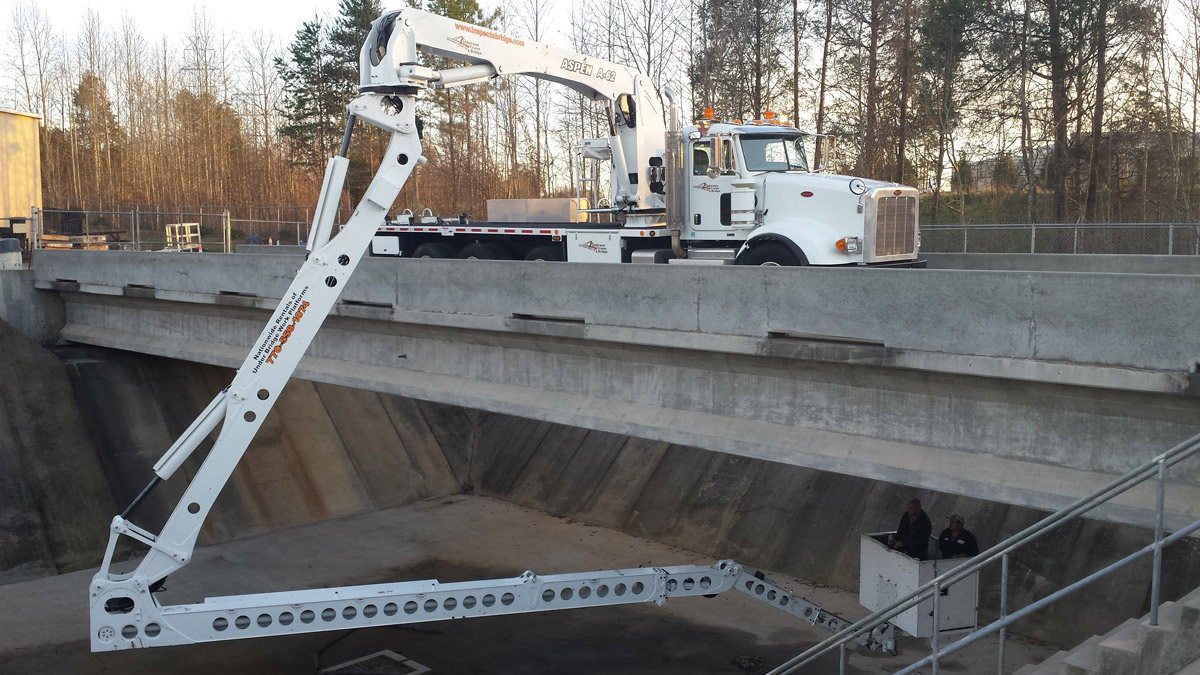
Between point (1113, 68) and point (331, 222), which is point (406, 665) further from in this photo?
point (1113, 68)

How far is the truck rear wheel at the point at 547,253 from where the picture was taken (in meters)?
16.2

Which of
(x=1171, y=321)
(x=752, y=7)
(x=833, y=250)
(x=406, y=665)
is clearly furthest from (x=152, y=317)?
(x=752, y=7)

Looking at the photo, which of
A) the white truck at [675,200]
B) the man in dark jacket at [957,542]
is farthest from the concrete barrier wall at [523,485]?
the white truck at [675,200]

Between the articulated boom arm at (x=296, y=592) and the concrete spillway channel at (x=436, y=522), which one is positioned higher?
the articulated boom arm at (x=296, y=592)

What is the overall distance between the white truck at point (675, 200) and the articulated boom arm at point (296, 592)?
2.57 m

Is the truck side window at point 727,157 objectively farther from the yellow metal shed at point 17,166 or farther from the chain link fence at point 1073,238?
the yellow metal shed at point 17,166

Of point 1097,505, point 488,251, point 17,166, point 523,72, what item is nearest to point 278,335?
point 523,72

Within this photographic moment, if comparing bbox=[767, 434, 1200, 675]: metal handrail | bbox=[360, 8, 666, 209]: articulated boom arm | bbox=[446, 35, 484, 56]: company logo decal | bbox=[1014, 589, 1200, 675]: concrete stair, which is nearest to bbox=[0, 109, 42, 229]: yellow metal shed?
bbox=[360, 8, 666, 209]: articulated boom arm

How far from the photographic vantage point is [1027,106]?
3159 centimetres

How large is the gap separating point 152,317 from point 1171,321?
51.8 ft

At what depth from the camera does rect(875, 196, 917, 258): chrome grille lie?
1312 centimetres

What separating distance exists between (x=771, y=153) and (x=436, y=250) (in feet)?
21.2

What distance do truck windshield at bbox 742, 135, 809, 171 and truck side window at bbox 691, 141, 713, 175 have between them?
1.91ft

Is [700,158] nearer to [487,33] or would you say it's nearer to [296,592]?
[487,33]
